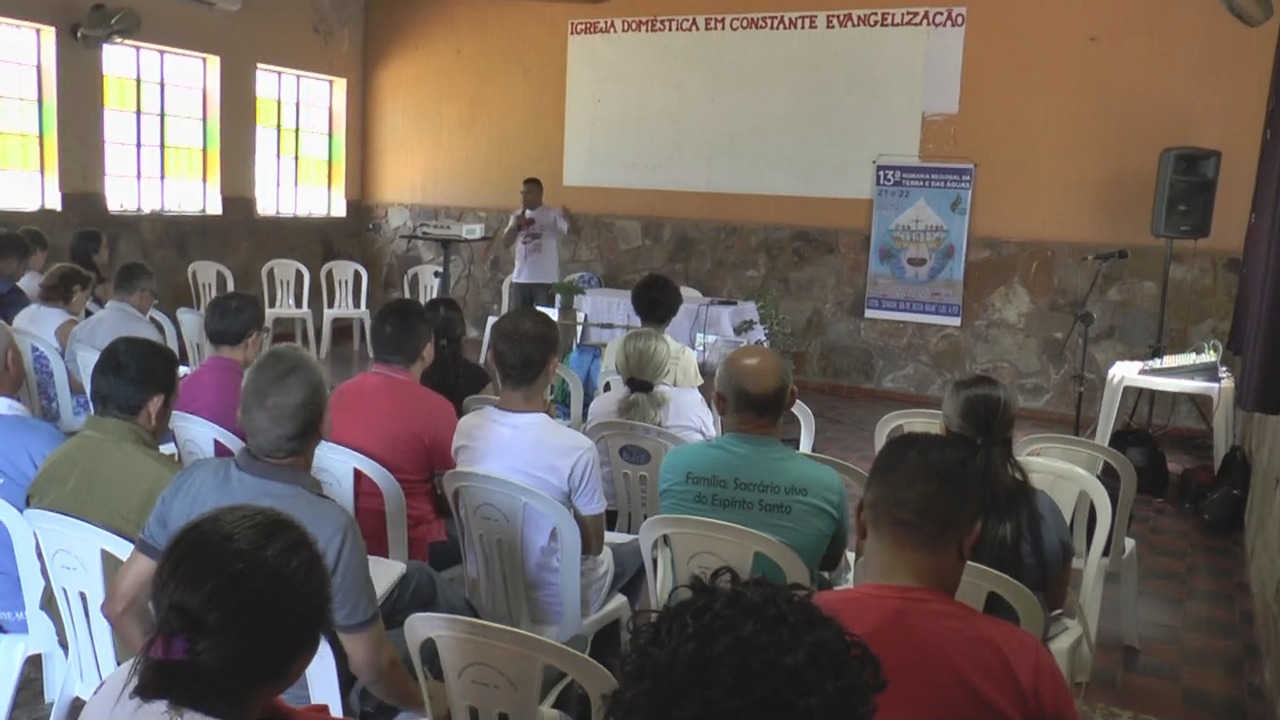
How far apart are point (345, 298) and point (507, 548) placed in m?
7.04

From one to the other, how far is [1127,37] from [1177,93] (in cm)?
50

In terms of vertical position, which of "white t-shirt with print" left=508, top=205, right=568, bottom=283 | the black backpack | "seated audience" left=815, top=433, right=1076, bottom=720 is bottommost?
the black backpack

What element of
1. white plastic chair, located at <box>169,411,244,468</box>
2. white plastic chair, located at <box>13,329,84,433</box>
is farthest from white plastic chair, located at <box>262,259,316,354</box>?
white plastic chair, located at <box>169,411,244,468</box>

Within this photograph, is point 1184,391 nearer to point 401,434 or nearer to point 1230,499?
point 1230,499

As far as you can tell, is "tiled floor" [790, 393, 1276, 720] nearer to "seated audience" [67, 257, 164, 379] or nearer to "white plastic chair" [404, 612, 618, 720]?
"white plastic chair" [404, 612, 618, 720]

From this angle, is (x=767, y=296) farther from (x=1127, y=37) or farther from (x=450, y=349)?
(x=450, y=349)

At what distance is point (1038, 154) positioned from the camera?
7.17 meters

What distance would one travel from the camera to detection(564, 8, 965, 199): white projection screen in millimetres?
7441

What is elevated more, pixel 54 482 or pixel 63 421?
pixel 54 482

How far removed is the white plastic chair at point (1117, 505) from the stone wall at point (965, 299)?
3.97 m

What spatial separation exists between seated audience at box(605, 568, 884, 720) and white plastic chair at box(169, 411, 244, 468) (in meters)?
2.31

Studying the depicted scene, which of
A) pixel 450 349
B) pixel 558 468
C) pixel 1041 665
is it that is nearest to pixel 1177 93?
pixel 450 349

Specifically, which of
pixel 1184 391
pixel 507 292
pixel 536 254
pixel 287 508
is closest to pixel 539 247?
pixel 536 254

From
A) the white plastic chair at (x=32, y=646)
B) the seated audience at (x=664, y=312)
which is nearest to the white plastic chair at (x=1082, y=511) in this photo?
the seated audience at (x=664, y=312)
